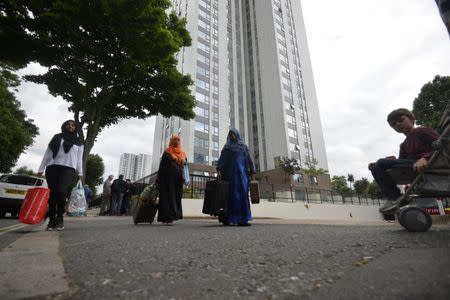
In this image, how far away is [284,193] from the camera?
18172mm

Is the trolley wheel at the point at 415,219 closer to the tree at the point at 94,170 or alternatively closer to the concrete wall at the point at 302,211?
the concrete wall at the point at 302,211

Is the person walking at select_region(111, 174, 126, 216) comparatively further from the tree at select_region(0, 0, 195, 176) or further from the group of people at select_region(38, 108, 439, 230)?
the group of people at select_region(38, 108, 439, 230)

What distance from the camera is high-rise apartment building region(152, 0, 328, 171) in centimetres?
4728

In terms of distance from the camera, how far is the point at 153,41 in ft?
32.4

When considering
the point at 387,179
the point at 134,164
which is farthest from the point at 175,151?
the point at 134,164

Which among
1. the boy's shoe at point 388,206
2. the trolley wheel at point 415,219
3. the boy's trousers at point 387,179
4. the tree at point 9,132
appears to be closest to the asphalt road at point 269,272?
the trolley wheel at point 415,219

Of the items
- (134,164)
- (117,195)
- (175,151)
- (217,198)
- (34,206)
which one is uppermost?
(134,164)

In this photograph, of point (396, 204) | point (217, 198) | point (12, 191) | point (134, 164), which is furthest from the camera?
point (134, 164)

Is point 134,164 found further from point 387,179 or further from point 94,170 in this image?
point 387,179

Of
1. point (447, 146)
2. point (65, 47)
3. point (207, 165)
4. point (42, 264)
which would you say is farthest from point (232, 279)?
point (207, 165)

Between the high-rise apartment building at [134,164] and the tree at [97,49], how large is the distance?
12053 cm

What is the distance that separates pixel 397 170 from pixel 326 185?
1925 inches

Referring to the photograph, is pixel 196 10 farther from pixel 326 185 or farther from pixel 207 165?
pixel 326 185

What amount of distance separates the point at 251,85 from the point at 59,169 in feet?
184
